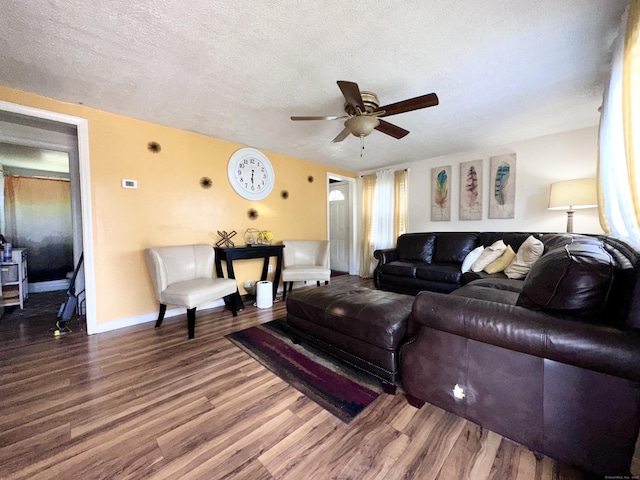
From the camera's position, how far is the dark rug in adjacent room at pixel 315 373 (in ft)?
4.77

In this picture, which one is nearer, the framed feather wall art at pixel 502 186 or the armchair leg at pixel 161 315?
the armchair leg at pixel 161 315

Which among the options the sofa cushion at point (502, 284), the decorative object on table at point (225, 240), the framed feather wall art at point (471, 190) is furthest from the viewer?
the framed feather wall art at point (471, 190)

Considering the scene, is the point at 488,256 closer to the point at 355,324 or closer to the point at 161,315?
the point at 355,324

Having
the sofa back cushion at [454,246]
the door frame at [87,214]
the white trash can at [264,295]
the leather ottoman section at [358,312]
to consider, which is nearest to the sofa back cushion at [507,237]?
the sofa back cushion at [454,246]

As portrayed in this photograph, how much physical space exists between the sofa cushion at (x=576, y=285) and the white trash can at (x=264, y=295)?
271cm

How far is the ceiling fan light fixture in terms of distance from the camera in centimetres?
202

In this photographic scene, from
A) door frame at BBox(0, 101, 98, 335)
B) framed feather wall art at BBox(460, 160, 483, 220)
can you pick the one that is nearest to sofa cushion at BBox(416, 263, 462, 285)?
framed feather wall art at BBox(460, 160, 483, 220)

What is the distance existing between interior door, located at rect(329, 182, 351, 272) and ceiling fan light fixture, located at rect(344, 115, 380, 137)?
334cm

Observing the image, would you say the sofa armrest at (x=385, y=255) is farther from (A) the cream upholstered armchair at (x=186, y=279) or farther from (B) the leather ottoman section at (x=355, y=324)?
(A) the cream upholstered armchair at (x=186, y=279)

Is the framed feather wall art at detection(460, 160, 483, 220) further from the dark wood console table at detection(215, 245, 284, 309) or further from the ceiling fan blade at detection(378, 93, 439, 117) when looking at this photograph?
the dark wood console table at detection(215, 245, 284, 309)

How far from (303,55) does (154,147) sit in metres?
2.13

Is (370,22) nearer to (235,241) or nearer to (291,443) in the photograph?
(291,443)

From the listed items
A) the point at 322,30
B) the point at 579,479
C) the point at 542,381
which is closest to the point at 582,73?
the point at 322,30

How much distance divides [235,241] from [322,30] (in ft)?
8.85
